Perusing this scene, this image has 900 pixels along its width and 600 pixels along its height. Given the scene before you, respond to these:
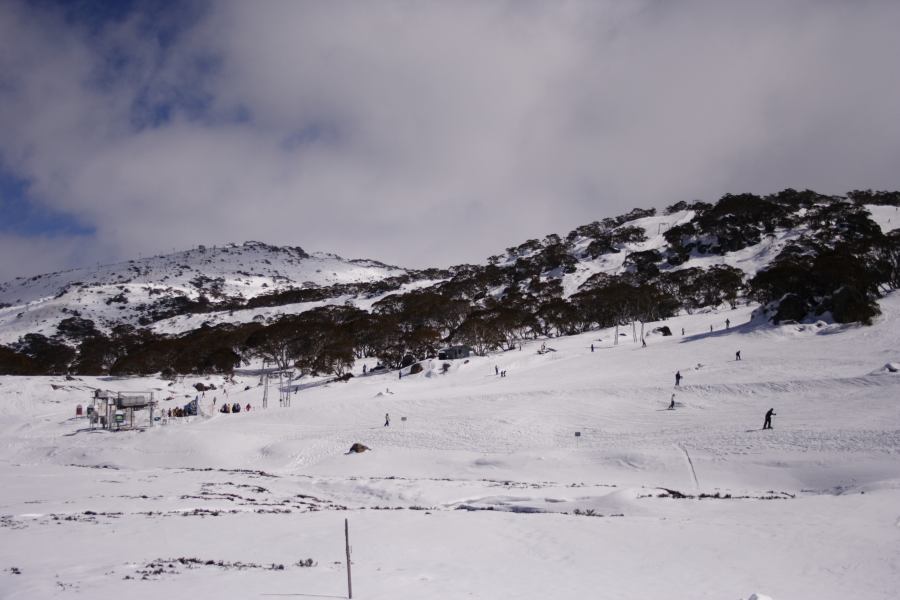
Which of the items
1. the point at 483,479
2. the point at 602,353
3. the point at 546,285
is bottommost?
the point at 483,479

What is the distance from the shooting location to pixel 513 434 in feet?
106

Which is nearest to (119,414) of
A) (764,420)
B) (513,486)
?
(513,486)

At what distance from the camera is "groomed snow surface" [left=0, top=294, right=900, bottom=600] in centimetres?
1052

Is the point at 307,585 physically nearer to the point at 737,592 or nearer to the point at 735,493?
the point at 737,592

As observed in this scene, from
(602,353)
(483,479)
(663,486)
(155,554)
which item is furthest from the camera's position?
(602,353)

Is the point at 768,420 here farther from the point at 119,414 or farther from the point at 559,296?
the point at 559,296

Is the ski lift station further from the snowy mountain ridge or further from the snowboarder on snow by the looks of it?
the snowboarder on snow

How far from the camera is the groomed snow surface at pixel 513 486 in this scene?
10523mm

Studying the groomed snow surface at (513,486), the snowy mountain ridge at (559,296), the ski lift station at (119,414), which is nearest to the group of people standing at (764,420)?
the groomed snow surface at (513,486)

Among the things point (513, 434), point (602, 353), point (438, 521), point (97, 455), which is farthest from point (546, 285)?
point (438, 521)

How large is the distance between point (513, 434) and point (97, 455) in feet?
94.7

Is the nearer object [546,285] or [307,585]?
[307,585]

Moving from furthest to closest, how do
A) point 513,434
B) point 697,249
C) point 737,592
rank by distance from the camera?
point 697,249 → point 513,434 → point 737,592

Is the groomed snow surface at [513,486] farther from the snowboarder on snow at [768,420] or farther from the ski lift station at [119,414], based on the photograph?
the ski lift station at [119,414]
